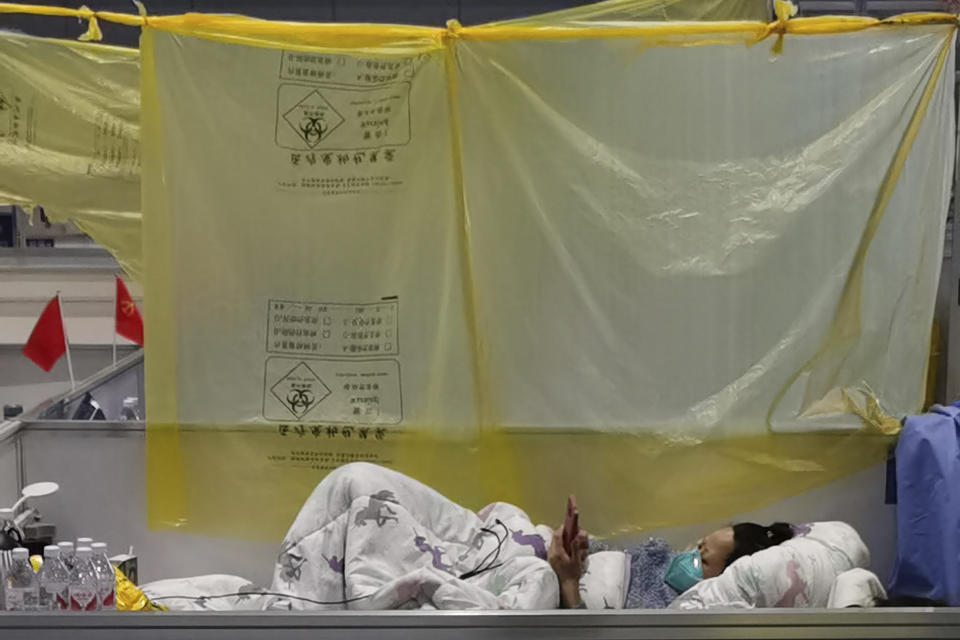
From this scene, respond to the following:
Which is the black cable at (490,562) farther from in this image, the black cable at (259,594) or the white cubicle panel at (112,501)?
the white cubicle panel at (112,501)

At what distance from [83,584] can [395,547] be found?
682 millimetres

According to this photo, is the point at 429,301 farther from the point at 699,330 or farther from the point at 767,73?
the point at 767,73

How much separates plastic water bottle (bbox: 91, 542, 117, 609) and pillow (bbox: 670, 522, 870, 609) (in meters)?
1.19

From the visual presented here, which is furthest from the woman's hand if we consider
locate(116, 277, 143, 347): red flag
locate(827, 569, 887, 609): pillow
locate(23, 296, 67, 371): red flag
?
locate(116, 277, 143, 347): red flag

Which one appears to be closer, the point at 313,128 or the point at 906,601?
the point at 906,601

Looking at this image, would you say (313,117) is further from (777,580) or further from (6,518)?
(777,580)

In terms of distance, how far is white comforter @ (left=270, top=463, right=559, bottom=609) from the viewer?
2.27m

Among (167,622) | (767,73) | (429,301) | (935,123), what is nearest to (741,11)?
(767,73)

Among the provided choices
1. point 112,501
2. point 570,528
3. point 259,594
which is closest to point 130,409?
point 112,501

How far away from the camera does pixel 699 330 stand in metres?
2.48

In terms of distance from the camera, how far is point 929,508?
2.21 metres

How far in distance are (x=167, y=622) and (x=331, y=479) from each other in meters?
0.63

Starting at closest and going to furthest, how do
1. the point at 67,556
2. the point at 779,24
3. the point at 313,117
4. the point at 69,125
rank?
the point at 67,556, the point at 779,24, the point at 313,117, the point at 69,125

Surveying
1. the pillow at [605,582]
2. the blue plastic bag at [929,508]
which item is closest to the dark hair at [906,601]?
the blue plastic bag at [929,508]
